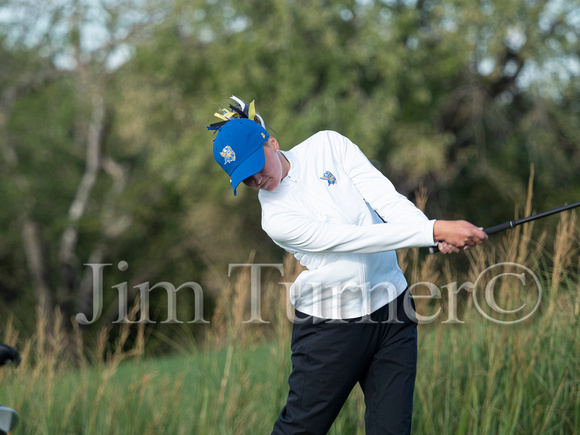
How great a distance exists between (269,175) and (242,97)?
42.6 ft

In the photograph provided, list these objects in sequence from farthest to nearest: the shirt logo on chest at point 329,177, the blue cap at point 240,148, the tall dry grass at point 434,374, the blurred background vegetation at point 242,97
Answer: the blurred background vegetation at point 242,97 → the tall dry grass at point 434,374 → the shirt logo on chest at point 329,177 → the blue cap at point 240,148

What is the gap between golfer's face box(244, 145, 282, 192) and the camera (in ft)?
9.62

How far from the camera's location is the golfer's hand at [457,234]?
279cm

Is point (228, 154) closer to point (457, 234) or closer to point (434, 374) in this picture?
point (457, 234)

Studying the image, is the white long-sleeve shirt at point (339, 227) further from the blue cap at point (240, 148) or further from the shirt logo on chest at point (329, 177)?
the blue cap at point (240, 148)

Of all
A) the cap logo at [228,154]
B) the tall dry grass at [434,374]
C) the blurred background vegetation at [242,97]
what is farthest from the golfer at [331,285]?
the blurred background vegetation at [242,97]

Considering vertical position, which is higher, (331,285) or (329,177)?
(329,177)

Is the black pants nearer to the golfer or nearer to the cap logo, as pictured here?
the golfer

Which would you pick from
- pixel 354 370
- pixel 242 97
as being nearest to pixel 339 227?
pixel 354 370

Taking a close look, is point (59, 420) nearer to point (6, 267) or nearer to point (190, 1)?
point (190, 1)

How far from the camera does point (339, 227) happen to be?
284 centimetres

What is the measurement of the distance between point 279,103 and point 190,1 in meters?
3.41

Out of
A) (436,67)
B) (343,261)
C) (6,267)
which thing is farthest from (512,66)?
(6,267)

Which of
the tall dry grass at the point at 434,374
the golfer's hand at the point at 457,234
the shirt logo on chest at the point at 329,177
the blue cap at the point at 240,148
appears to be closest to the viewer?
the golfer's hand at the point at 457,234
